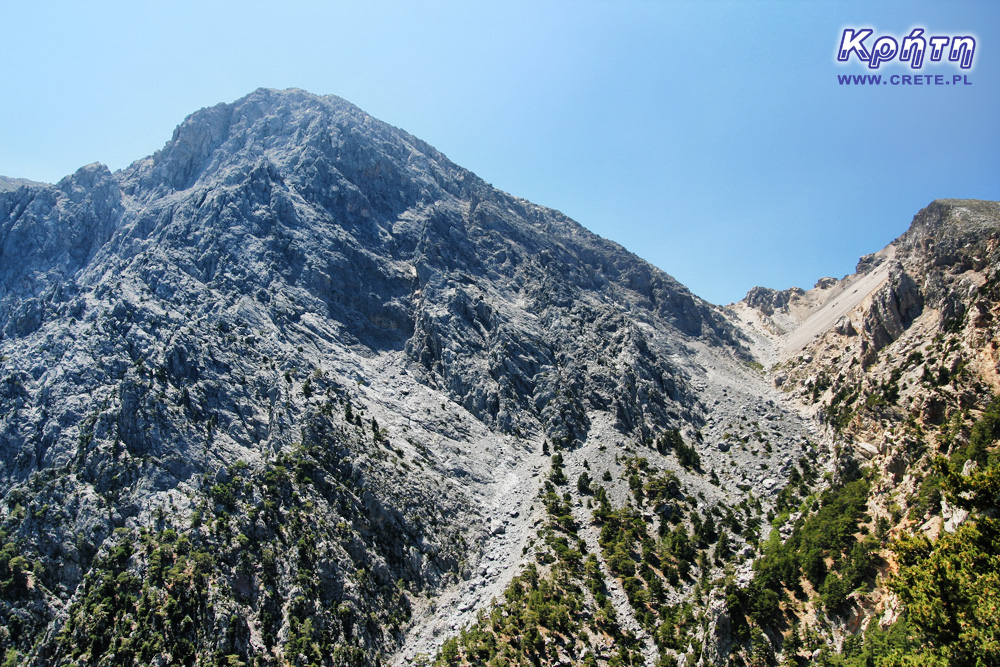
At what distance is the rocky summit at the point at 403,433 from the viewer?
191 ft

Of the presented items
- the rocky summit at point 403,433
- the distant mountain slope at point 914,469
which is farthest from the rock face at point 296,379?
the distant mountain slope at point 914,469

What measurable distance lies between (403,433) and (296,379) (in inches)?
862

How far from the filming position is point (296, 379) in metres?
92.8

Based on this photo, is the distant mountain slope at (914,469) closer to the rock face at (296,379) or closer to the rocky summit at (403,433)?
the rocky summit at (403,433)

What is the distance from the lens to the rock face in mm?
63062

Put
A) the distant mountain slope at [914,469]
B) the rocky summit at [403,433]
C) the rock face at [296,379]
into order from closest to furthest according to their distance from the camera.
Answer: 1. the distant mountain slope at [914,469]
2. the rocky summit at [403,433]
3. the rock face at [296,379]

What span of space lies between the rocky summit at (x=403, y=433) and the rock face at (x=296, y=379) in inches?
21.6

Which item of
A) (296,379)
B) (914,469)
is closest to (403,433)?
(296,379)

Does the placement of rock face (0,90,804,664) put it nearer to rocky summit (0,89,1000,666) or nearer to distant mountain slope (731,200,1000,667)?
rocky summit (0,89,1000,666)

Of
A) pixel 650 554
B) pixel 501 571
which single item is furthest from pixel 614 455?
pixel 501 571

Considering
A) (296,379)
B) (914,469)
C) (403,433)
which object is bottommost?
(403,433)

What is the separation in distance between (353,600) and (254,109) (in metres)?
162

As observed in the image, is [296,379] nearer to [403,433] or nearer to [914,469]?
[403,433]

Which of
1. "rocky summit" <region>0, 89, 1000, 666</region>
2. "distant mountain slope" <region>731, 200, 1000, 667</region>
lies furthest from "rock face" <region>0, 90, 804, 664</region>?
"distant mountain slope" <region>731, 200, 1000, 667</region>
